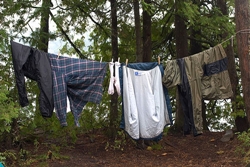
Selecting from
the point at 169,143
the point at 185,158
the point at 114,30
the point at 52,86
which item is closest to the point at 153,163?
the point at 185,158

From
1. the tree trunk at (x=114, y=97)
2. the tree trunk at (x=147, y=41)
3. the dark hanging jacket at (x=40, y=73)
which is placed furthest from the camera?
the tree trunk at (x=147, y=41)

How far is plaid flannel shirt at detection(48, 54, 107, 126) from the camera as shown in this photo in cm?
468

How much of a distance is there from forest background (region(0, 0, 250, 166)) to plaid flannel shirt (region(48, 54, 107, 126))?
63 centimetres

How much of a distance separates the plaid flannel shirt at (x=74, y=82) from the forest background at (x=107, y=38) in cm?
63

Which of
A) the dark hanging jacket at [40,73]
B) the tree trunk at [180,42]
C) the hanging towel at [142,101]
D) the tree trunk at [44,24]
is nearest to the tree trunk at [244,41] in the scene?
the hanging towel at [142,101]

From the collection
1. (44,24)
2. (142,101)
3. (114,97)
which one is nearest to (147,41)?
(114,97)

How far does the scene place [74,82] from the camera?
488 centimetres

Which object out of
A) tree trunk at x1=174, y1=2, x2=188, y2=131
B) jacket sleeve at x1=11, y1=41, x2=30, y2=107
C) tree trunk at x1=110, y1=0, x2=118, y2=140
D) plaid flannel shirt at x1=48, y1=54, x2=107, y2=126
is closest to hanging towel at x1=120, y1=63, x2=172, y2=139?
plaid flannel shirt at x1=48, y1=54, x2=107, y2=126

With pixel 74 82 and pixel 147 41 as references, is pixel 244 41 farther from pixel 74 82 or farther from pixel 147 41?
pixel 147 41

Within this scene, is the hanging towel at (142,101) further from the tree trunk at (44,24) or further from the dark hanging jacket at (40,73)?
A: the tree trunk at (44,24)

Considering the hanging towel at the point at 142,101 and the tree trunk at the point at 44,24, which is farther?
the tree trunk at the point at 44,24

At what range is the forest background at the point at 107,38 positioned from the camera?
518 centimetres

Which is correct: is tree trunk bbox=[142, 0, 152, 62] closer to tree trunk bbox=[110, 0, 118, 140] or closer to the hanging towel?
tree trunk bbox=[110, 0, 118, 140]

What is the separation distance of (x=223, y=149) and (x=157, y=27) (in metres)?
4.51
